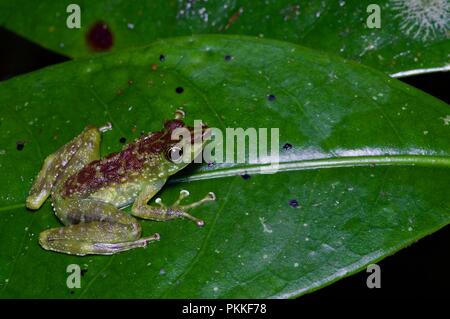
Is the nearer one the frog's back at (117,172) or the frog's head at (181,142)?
the frog's head at (181,142)

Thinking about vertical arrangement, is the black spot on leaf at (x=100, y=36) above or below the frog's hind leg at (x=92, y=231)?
above

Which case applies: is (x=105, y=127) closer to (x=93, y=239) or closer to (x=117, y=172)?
(x=117, y=172)

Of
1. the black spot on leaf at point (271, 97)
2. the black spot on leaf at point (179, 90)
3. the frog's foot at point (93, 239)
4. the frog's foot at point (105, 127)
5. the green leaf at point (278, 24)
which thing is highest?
the green leaf at point (278, 24)

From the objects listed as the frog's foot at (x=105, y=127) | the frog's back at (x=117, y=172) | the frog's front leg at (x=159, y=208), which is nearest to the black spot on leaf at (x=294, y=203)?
the frog's front leg at (x=159, y=208)

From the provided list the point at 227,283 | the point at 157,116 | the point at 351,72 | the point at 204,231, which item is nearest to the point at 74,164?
the point at 157,116

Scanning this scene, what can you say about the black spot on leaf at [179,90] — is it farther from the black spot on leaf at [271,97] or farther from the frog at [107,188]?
the black spot on leaf at [271,97]

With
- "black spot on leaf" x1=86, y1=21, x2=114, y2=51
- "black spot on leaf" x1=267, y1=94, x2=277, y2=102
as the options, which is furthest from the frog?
"black spot on leaf" x1=86, y1=21, x2=114, y2=51

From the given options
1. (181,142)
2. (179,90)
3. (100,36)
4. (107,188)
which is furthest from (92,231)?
(100,36)
